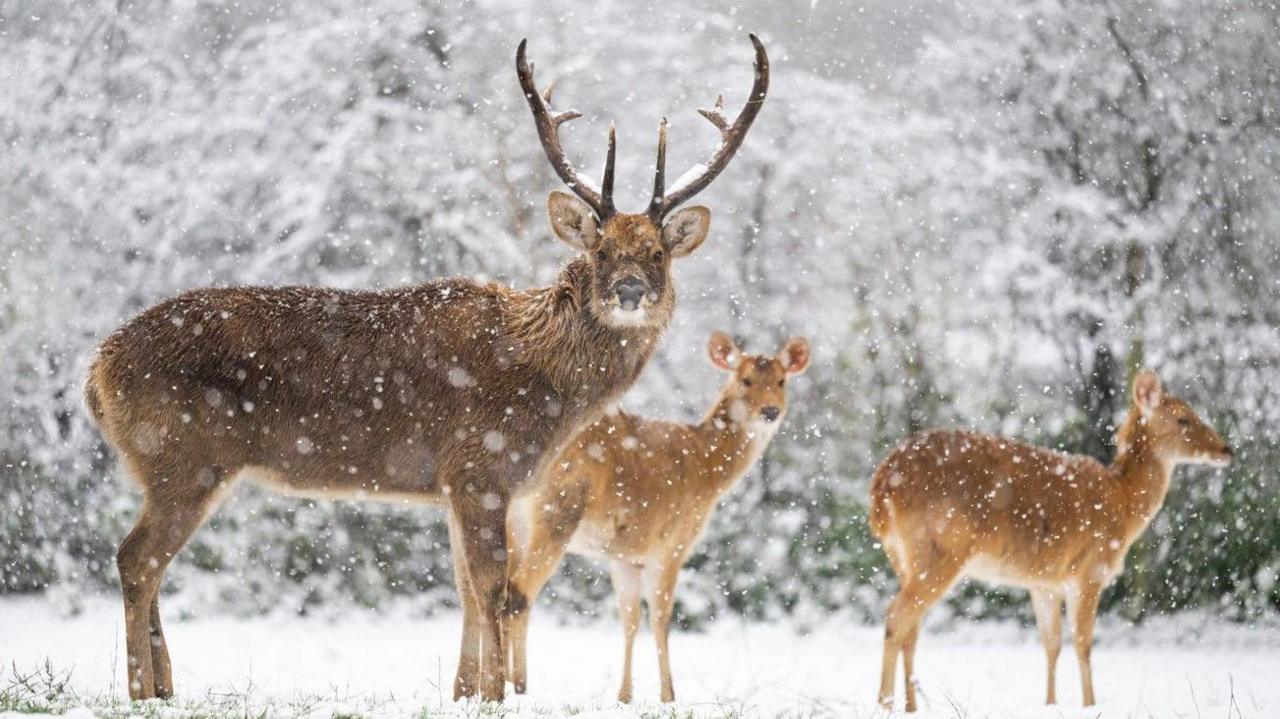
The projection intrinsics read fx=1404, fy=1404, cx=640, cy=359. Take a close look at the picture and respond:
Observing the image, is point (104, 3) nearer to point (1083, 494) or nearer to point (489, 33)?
A: point (489, 33)

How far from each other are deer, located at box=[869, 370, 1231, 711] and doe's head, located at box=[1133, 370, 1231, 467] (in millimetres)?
32

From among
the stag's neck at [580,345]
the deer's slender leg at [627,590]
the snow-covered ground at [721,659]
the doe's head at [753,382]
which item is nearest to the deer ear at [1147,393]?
the snow-covered ground at [721,659]

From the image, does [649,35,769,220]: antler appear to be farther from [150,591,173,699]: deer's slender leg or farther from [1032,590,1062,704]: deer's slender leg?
[1032,590,1062,704]: deer's slender leg

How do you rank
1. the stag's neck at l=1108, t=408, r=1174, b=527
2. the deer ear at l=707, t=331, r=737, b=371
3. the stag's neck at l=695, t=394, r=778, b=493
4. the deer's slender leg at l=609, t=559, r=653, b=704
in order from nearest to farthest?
the deer's slender leg at l=609, t=559, r=653, b=704 < the stag's neck at l=695, t=394, r=778, b=493 < the stag's neck at l=1108, t=408, r=1174, b=527 < the deer ear at l=707, t=331, r=737, b=371

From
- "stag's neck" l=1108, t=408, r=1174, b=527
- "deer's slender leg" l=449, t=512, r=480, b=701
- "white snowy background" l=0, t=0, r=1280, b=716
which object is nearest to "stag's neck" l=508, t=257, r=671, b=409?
"deer's slender leg" l=449, t=512, r=480, b=701

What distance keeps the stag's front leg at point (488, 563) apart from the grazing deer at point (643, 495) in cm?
96

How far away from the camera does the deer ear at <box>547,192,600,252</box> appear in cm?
562

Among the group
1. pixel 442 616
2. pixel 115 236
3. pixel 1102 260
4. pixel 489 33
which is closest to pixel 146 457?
pixel 442 616

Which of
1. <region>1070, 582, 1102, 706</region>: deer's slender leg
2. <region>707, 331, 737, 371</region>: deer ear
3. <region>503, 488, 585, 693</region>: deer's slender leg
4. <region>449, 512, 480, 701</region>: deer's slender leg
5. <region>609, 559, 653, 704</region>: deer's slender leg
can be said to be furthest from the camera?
<region>707, 331, 737, 371</region>: deer ear

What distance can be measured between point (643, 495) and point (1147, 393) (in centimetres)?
296

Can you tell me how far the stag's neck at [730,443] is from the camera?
294 inches

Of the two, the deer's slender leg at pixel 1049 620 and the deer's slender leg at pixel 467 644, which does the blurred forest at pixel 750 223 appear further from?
the deer's slender leg at pixel 467 644

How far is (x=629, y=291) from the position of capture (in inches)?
213

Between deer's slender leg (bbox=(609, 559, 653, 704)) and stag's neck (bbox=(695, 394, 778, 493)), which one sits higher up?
stag's neck (bbox=(695, 394, 778, 493))
